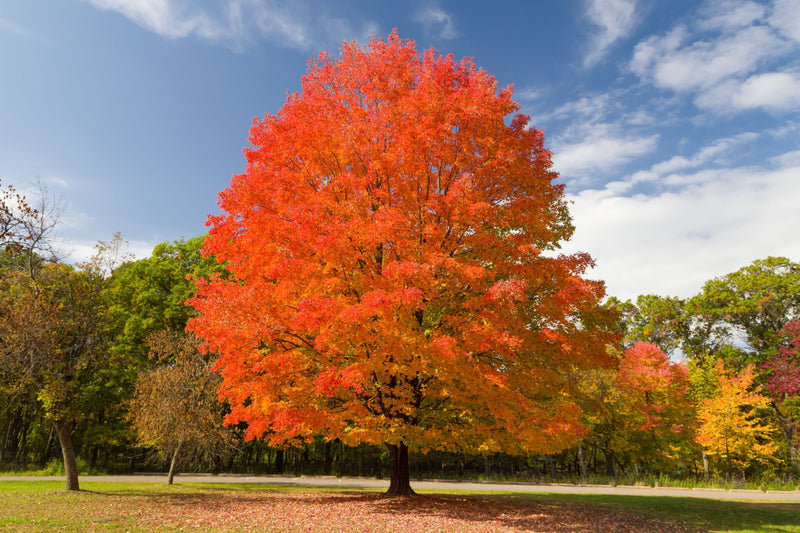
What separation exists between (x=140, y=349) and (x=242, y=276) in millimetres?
24396

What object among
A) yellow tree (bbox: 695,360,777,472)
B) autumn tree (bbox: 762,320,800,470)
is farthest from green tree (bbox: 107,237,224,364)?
autumn tree (bbox: 762,320,800,470)

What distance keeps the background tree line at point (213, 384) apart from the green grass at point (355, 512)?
3052mm

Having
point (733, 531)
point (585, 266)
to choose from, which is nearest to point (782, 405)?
point (733, 531)

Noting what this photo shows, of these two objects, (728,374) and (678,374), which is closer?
(678,374)

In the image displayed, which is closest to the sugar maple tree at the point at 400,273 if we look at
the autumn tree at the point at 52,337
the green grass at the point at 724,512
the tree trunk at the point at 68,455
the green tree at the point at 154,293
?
the green grass at the point at 724,512

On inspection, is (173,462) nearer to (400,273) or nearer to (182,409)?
(182,409)

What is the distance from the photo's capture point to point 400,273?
11016 millimetres

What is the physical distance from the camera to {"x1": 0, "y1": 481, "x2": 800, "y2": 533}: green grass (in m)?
10.7

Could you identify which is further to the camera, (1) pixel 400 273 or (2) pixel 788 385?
(2) pixel 788 385

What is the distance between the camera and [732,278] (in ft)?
131

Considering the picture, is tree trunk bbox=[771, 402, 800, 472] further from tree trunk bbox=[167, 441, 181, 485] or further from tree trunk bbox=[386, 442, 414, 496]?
tree trunk bbox=[167, 441, 181, 485]

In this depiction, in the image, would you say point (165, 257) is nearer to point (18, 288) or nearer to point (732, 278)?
point (18, 288)

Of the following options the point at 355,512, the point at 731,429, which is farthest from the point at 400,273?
the point at 731,429

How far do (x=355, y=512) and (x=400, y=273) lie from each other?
6.73m
